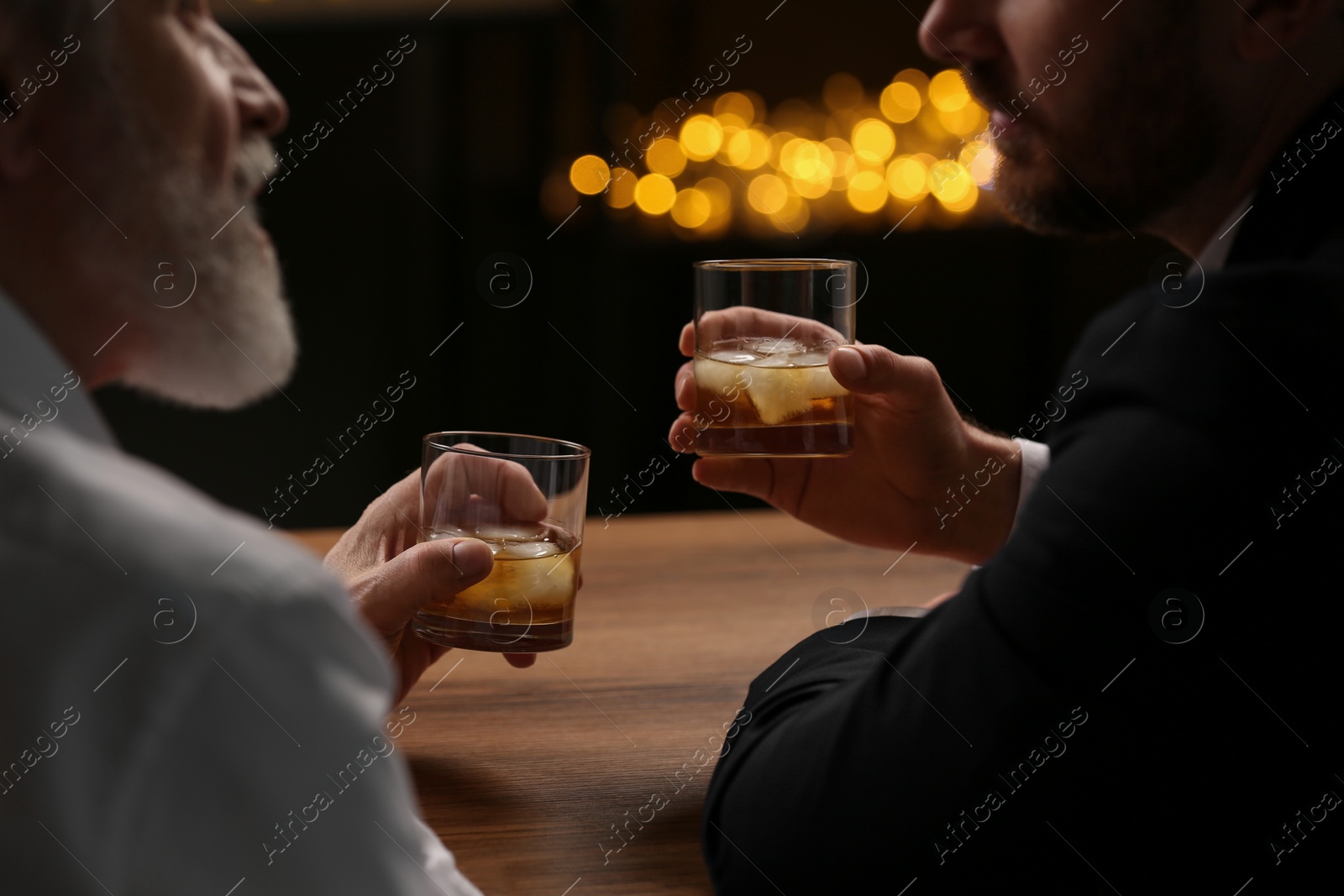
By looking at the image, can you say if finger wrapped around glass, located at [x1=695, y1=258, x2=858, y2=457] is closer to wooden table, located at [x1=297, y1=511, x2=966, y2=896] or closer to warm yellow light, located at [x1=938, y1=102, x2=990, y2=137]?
wooden table, located at [x1=297, y1=511, x2=966, y2=896]

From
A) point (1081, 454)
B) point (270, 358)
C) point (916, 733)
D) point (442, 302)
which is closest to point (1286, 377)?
point (1081, 454)

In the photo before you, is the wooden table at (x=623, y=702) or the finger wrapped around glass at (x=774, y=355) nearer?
the wooden table at (x=623, y=702)

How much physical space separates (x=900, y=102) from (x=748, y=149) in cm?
65

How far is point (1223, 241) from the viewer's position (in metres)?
1.02

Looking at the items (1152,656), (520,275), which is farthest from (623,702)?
(520,275)

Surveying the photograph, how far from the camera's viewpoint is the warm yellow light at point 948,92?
13.5 ft

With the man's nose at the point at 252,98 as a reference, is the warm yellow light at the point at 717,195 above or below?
below

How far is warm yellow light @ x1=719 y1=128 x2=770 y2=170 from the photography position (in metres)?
4.06

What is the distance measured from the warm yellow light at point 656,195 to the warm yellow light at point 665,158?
3 cm

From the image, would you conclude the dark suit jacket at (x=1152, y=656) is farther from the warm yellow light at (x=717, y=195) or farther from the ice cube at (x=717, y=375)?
the warm yellow light at (x=717, y=195)

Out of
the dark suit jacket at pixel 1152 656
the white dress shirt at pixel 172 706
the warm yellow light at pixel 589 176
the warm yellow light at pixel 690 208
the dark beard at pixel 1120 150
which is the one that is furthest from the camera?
the warm yellow light at pixel 690 208

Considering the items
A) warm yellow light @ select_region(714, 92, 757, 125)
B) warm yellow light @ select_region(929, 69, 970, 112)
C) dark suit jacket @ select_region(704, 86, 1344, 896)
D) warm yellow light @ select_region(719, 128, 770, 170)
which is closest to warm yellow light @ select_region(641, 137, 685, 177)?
warm yellow light @ select_region(719, 128, 770, 170)

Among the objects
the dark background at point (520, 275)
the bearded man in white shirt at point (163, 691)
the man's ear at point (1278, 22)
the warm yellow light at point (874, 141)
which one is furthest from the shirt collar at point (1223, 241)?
the warm yellow light at point (874, 141)

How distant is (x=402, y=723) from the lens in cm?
116
